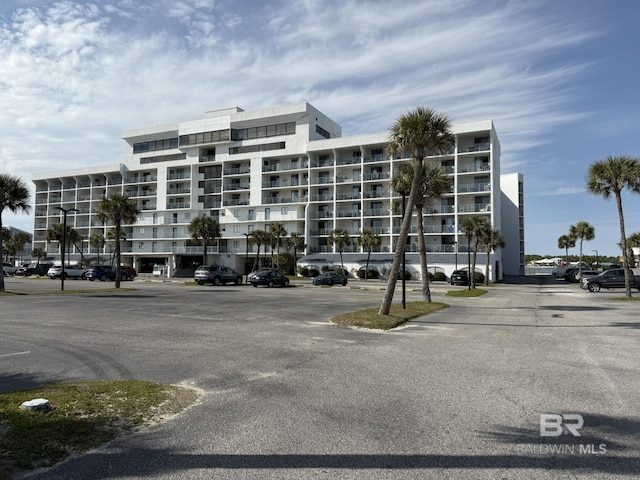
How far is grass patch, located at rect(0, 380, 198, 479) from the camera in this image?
4.41 meters

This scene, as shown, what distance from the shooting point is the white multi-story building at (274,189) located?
211ft

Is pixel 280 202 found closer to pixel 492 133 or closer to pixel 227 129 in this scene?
pixel 227 129

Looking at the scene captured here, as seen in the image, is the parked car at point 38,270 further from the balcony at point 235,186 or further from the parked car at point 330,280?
the parked car at point 330,280

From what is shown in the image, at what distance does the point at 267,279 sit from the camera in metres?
44.0

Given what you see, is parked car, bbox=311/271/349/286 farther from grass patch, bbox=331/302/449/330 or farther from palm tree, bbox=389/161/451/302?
grass patch, bbox=331/302/449/330

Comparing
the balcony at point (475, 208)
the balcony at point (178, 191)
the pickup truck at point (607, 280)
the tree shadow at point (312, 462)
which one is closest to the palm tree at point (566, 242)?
the balcony at point (475, 208)

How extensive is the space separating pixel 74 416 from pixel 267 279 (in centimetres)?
3870

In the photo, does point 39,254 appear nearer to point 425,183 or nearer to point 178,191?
point 178,191

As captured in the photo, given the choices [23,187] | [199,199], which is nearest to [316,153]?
[199,199]

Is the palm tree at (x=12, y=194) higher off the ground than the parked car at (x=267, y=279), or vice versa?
the palm tree at (x=12, y=194)

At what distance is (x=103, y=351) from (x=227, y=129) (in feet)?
241

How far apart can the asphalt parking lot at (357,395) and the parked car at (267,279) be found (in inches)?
1154

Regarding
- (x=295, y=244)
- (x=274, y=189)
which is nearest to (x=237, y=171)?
(x=274, y=189)

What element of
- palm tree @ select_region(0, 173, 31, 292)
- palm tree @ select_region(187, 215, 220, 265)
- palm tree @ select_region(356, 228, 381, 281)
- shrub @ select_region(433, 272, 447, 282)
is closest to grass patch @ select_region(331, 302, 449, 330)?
palm tree @ select_region(0, 173, 31, 292)
